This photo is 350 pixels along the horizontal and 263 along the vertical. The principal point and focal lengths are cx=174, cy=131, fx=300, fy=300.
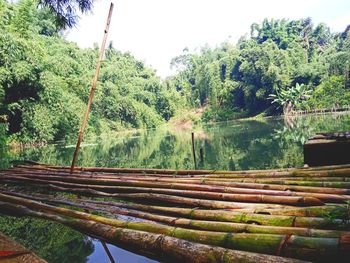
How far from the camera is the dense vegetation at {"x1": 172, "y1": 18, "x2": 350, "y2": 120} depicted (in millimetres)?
42062

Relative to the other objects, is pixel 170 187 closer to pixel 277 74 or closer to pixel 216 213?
pixel 216 213

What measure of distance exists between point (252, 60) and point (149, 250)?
5085 cm

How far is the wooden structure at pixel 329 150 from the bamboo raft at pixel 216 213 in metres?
1.56

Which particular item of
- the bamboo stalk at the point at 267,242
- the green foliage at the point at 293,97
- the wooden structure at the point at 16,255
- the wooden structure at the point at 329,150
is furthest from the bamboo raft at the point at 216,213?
the green foliage at the point at 293,97

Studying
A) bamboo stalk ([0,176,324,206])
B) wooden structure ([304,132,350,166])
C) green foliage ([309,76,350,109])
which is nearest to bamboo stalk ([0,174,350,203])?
bamboo stalk ([0,176,324,206])

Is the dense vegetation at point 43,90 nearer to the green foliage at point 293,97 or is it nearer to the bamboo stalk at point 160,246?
the bamboo stalk at point 160,246

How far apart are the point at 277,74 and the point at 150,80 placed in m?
29.9

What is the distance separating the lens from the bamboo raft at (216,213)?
→ 216cm

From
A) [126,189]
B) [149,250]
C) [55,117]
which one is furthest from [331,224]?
[55,117]

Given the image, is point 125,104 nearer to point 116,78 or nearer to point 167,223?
point 116,78

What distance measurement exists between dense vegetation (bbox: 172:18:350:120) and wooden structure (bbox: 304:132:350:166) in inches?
1424

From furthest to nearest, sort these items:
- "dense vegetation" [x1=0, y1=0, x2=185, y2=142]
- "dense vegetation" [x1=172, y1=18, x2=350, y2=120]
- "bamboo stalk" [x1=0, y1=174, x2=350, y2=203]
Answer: "dense vegetation" [x1=172, y1=18, x2=350, y2=120] → "dense vegetation" [x1=0, y1=0, x2=185, y2=142] → "bamboo stalk" [x1=0, y1=174, x2=350, y2=203]

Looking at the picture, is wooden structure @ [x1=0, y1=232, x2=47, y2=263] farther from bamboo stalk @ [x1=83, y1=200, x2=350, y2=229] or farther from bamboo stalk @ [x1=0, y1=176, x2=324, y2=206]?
bamboo stalk @ [x1=0, y1=176, x2=324, y2=206]

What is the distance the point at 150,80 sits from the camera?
2650 inches
